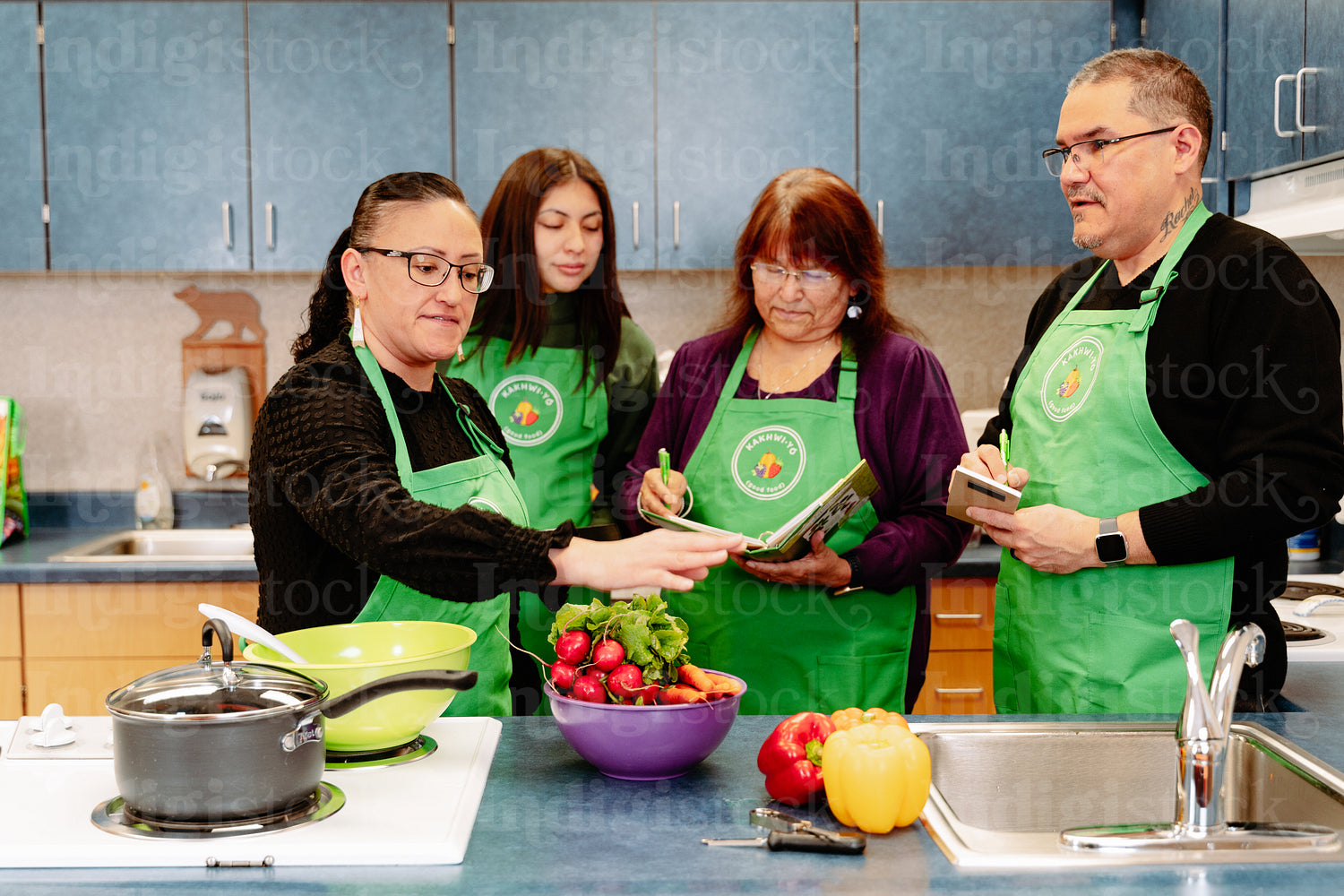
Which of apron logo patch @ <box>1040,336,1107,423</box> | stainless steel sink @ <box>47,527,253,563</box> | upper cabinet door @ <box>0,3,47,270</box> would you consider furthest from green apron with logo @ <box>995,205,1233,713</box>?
upper cabinet door @ <box>0,3,47,270</box>

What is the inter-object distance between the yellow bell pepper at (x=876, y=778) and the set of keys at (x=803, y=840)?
26mm

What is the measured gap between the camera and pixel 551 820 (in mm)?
1222

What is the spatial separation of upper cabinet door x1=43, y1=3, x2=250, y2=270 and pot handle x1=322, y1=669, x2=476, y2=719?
224 centimetres

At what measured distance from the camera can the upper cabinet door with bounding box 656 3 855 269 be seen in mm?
3078

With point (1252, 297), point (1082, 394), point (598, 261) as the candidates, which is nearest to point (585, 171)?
point (598, 261)

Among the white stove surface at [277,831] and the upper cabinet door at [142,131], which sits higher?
the upper cabinet door at [142,131]

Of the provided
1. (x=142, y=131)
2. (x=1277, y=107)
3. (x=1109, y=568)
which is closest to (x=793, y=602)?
(x=1109, y=568)

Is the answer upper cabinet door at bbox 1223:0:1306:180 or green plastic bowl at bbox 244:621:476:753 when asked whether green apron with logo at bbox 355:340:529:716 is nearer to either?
green plastic bowl at bbox 244:621:476:753

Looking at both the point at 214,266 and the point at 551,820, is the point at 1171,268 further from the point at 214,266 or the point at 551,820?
the point at 214,266

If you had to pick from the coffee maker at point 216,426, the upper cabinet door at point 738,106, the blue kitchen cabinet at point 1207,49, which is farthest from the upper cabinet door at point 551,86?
the blue kitchen cabinet at point 1207,49

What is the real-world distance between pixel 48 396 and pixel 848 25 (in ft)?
8.32

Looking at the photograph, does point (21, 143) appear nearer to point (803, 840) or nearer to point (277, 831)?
point (277, 831)

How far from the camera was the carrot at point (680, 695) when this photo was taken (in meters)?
1.33

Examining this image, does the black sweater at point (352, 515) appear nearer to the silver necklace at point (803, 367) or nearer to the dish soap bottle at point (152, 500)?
the silver necklace at point (803, 367)
